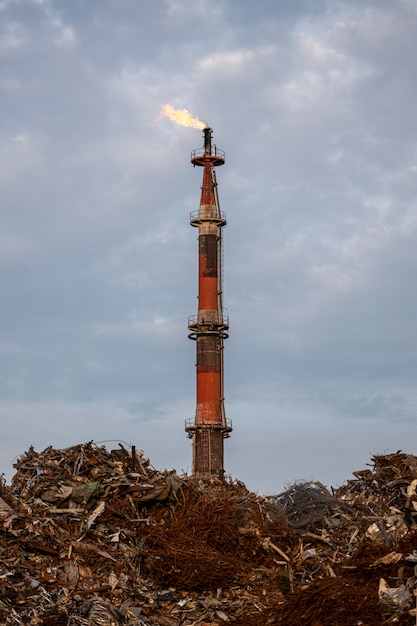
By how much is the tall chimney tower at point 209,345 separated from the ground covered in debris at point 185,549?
85.6 feet

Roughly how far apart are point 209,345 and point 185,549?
3059cm

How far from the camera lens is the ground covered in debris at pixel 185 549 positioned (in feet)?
38.3

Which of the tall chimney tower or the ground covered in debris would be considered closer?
the ground covered in debris

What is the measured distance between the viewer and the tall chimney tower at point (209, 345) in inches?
1748

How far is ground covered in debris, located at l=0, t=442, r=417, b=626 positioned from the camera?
38.3ft

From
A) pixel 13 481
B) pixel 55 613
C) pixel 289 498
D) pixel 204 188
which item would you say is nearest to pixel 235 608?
pixel 55 613

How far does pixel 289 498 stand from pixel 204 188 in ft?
106

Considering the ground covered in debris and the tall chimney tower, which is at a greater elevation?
the tall chimney tower

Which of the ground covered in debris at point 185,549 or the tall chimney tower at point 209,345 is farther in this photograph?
the tall chimney tower at point 209,345

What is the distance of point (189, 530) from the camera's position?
50.0 feet

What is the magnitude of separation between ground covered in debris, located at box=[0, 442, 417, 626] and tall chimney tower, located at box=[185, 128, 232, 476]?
2609 cm

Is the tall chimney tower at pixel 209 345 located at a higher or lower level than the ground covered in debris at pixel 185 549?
higher

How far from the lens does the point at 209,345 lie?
148 ft

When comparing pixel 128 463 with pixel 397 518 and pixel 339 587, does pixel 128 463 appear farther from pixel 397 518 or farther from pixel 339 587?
pixel 339 587
